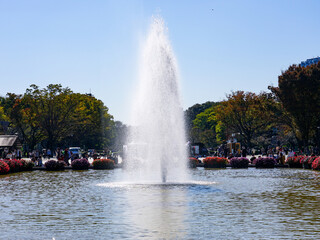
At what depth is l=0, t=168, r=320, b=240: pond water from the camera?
13.4 m

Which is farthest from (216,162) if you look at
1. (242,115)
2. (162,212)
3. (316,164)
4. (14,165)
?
(242,115)

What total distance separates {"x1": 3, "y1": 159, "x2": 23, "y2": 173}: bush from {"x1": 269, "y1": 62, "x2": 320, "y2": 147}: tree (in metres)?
32.9

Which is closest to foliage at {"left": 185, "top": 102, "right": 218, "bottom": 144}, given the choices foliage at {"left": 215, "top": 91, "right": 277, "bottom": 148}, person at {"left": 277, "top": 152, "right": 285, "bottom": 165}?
foliage at {"left": 215, "top": 91, "right": 277, "bottom": 148}

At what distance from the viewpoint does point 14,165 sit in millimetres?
44500

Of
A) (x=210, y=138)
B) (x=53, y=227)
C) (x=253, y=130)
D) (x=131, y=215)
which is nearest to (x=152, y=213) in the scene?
(x=131, y=215)

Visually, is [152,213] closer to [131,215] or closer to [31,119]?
[131,215]

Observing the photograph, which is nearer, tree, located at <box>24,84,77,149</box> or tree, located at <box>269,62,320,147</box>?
tree, located at <box>269,62,320,147</box>

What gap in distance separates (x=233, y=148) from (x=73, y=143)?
1876 inches

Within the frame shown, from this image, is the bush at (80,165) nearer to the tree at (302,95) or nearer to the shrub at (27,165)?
the shrub at (27,165)

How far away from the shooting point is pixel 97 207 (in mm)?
18828

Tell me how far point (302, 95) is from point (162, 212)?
47279mm

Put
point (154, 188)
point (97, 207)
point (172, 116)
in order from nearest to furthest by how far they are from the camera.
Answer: point (97, 207)
point (154, 188)
point (172, 116)

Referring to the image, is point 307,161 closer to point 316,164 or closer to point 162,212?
point 316,164

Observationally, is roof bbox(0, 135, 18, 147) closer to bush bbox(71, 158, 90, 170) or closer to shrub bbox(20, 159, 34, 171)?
shrub bbox(20, 159, 34, 171)
